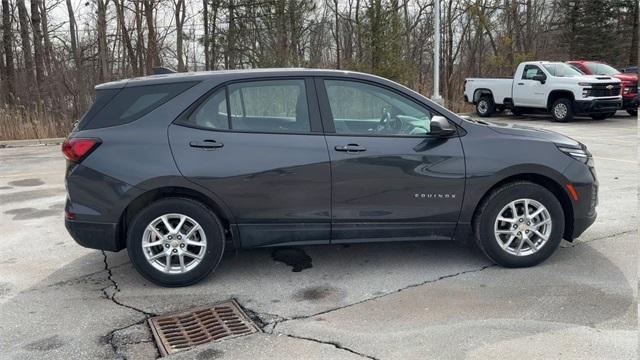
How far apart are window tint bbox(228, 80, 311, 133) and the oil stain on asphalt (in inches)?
49.3

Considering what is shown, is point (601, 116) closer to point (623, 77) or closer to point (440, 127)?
point (623, 77)

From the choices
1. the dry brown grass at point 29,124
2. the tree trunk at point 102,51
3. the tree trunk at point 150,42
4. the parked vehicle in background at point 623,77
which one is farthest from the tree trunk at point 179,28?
the parked vehicle in background at point 623,77

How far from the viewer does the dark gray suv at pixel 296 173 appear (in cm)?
427

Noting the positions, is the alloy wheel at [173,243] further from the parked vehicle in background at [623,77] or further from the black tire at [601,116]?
the black tire at [601,116]

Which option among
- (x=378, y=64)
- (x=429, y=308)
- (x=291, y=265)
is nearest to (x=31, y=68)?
(x=378, y=64)

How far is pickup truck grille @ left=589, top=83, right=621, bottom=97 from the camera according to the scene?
1723 cm

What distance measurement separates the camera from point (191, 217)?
4.29 metres

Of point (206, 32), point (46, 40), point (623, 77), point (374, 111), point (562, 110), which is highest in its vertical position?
point (206, 32)

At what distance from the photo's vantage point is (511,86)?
19.4 meters

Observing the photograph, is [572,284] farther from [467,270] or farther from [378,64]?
[378,64]

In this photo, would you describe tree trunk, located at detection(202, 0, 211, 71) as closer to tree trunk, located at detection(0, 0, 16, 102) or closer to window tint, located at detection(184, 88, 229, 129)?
tree trunk, located at detection(0, 0, 16, 102)

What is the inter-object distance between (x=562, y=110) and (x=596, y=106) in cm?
110

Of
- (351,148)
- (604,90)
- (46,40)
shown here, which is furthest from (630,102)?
(46,40)

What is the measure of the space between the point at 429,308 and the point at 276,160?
1613 mm
